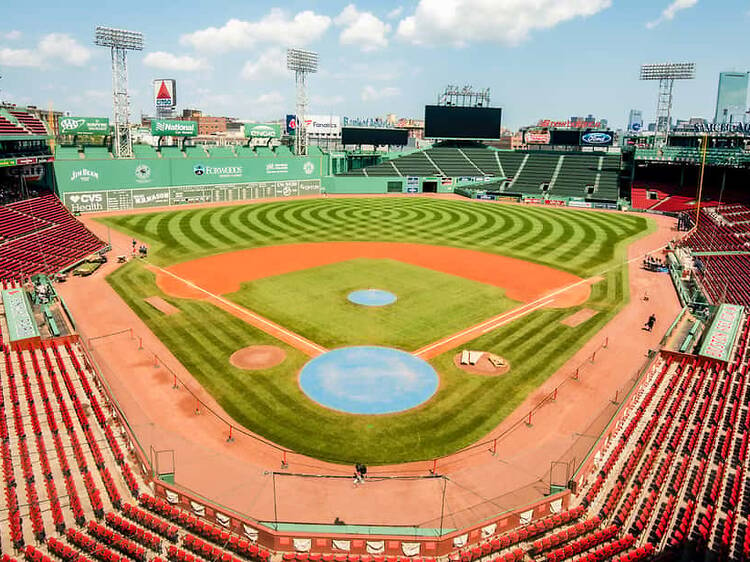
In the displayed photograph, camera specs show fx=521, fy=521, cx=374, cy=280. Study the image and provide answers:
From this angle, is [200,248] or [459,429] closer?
[459,429]

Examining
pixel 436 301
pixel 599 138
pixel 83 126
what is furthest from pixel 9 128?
pixel 599 138

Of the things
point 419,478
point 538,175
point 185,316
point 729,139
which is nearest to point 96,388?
point 185,316

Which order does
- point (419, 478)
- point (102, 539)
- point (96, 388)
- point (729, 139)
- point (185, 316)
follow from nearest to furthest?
point (102, 539) → point (419, 478) → point (96, 388) → point (185, 316) → point (729, 139)

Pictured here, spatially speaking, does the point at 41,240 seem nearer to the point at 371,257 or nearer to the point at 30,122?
the point at 30,122

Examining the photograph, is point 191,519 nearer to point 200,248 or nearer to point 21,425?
point 21,425

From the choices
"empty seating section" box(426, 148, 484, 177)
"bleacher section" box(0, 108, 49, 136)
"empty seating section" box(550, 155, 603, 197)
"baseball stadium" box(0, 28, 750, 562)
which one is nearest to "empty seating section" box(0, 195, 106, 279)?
"baseball stadium" box(0, 28, 750, 562)

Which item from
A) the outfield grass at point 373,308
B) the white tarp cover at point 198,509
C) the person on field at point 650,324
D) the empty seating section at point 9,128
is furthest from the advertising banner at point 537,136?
the white tarp cover at point 198,509

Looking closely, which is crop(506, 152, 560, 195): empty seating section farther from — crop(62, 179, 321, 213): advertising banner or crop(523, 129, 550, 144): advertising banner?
crop(62, 179, 321, 213): advertising banner
